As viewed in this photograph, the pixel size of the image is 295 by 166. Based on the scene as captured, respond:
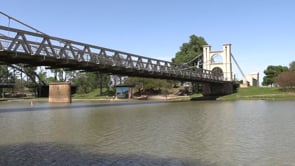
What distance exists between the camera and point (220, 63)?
12075cm

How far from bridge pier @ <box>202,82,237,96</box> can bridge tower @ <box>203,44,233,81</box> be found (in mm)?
2334

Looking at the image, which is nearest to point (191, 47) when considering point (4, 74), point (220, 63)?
point (220, 63)

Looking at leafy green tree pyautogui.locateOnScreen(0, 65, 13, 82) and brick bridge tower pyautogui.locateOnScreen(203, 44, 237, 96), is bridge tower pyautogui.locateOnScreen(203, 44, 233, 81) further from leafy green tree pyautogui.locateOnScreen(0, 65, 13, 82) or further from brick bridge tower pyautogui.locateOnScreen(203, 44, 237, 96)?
leafy green tree pyautogui.locateOnScreen(0, 65, 13, 82)

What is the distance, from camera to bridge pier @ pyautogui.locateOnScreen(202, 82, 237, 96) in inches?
4419

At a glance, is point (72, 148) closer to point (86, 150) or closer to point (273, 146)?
point (86, 150)

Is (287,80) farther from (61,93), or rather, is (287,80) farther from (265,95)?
(61,93)

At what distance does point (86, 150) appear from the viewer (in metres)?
18.7

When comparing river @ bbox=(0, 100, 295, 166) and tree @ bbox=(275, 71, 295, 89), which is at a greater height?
tree @ bbox=(275, 71, 295, 89)

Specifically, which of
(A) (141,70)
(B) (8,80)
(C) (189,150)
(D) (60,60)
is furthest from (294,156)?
(B) (8,80)

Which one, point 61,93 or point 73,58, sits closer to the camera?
point 73,58

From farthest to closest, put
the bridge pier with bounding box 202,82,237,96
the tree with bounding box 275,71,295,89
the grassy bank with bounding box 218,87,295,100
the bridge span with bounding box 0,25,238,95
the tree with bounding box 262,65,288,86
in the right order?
the tree with bounding box 262,65,288,86 → the bridge pier with bounding box 202,82,237,96 → the tree with bounding box 275,71,295,89 → the grassy bank with bounding box 218,87,295,100 → the bridge span with bounding box 0,25,238,95

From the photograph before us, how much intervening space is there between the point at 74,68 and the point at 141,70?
52.2 ft

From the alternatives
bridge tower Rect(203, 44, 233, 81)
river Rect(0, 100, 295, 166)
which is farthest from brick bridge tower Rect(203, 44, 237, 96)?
river Rect(0, 100, 295, 166)

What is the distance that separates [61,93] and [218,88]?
4617 centimetres
